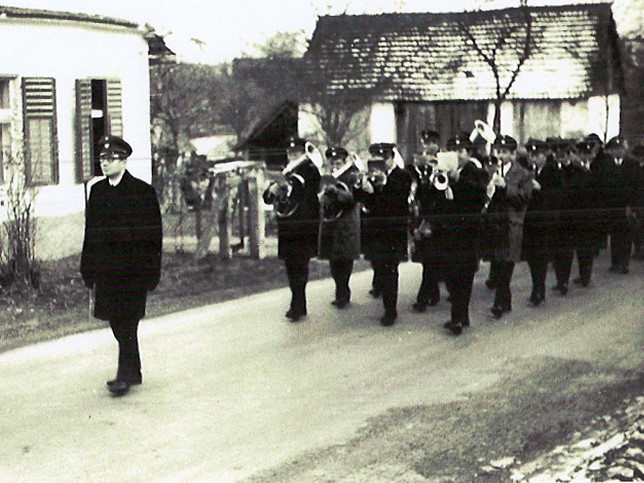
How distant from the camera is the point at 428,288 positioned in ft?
18.9

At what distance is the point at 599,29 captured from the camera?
448cm

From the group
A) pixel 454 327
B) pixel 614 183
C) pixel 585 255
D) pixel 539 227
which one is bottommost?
pixel 454 327

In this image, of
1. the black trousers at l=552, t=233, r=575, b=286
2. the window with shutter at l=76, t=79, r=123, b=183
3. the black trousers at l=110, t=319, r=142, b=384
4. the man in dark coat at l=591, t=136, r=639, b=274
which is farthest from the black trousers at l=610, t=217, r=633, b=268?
the window with shutter at l=76, t=79, r=123, b=183

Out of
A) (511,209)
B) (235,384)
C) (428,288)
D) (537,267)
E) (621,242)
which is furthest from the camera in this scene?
(621,242)

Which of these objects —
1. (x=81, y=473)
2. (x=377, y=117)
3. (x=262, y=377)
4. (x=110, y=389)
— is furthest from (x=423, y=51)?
(x=81, y=473)

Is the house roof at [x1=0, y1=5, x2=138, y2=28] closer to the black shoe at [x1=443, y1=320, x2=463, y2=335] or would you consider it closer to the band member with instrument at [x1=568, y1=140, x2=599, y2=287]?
the black shoe at [x1=443, y1=320, x2=463, y2=335]

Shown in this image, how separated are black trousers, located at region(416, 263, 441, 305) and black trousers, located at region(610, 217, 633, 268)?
96cm

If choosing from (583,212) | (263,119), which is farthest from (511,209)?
(263,119)

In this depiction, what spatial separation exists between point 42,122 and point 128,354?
0.78 meters

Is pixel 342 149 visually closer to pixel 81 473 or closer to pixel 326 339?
pixel 326 339

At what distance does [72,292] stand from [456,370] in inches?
63.9

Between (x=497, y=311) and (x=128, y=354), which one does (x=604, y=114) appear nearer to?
(x=497, y=311)

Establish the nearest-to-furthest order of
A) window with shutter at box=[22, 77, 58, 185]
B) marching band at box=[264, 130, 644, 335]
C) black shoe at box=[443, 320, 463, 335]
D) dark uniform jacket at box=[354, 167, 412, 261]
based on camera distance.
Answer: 1. window with shutter at box=[22, 77, 58, 185]
2. marching band at box=[264, 130, 644, 335]
3. dark uniform jacket at box=[354, 167, 412, 261]
4. black shoe at box=[443, 320, 463, 335]

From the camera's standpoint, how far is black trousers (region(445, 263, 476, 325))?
536 cm
